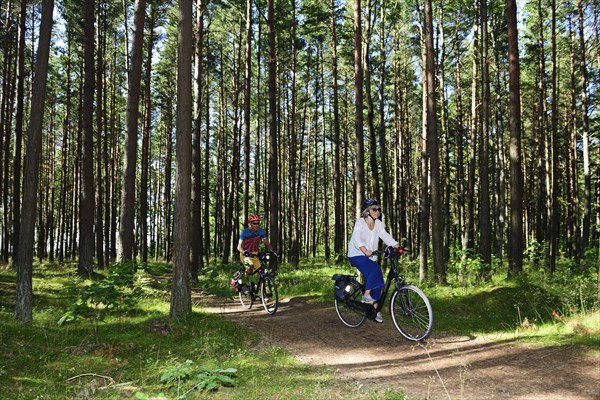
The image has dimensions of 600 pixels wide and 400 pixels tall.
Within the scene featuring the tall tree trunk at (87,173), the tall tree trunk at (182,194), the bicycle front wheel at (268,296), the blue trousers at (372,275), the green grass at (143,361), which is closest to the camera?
the green grass at (143,361)

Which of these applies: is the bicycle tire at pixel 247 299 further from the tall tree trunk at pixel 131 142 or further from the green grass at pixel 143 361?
the tall tree trunk at pixel 131 142

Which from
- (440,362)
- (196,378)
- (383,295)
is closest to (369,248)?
(383,295)

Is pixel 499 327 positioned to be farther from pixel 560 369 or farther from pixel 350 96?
pixel 350 96

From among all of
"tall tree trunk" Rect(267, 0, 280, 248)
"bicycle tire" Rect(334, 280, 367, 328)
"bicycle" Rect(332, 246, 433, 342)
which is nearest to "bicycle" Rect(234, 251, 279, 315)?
"bicycle tire" Rect(334, 280, 367, 328)

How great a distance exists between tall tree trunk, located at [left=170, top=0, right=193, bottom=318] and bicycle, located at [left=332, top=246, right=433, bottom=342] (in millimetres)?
3181

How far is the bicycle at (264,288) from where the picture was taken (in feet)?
31.4

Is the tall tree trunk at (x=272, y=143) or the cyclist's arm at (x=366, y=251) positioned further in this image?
the tall tree trunk at (x=272, y=143)

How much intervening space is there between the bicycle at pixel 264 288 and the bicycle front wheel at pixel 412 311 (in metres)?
3.27

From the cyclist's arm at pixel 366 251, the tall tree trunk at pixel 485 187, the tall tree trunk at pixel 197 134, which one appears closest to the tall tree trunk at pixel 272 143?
the tall tree trunk at pixel 197 134

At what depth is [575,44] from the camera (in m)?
22.7

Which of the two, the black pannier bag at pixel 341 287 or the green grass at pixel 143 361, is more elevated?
the black pannier bag at pixel 341 287

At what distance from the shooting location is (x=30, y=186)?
8.55 metres

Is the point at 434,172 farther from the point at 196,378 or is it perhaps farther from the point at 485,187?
the point at 196,378

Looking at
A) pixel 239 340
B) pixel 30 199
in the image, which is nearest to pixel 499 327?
pixel 239 340
